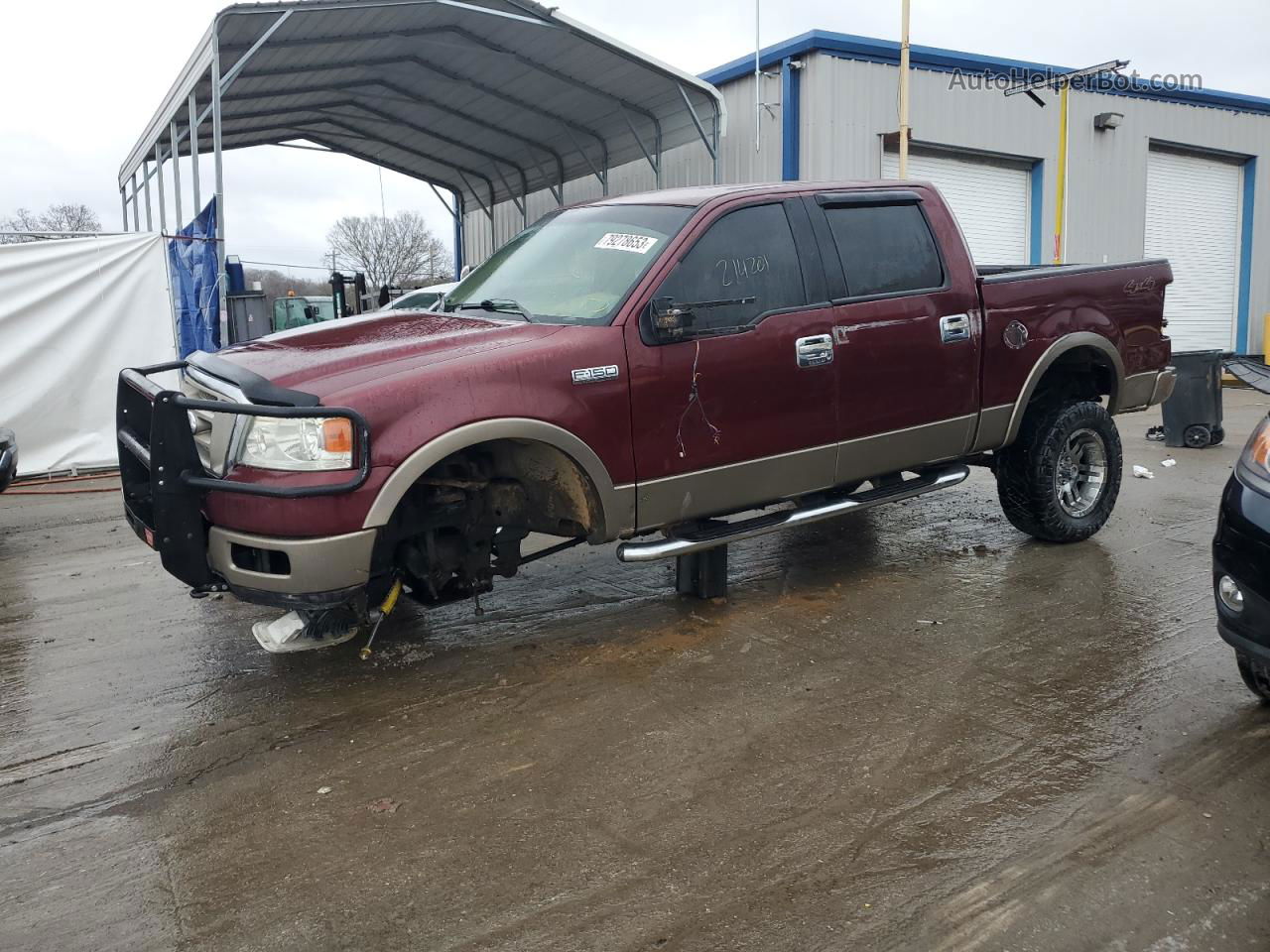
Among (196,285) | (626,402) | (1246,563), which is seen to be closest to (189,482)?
(626,402)

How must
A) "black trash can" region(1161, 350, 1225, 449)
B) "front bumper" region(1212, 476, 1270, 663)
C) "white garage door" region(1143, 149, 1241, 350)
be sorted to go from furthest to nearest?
"white garage door" region(1143, 149, 1241, 350) → "black trash can" region(1161, 350, 1225, 449) → "front bumper" region(1212, 476, 1270, 663)

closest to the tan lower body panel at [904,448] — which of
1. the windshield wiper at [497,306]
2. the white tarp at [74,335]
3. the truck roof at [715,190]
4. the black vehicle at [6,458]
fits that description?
the truck roof at [715,190]

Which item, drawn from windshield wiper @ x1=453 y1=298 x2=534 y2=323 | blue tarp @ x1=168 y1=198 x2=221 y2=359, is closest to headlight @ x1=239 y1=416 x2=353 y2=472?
windshield wiper @ x1=453 y1=298 x2=534 y2=323

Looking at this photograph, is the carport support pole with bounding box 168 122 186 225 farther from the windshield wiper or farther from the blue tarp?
the windshield wiper

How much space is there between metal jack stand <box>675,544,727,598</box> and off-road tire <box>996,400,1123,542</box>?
2.09m

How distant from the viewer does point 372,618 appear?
446cm

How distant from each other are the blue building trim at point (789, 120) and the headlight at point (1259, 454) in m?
12.6

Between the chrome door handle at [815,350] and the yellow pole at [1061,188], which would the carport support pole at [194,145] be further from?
the yellow pole at [1061,188]

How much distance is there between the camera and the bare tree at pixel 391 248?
194 feet

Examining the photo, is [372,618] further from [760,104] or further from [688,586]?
[760,104]

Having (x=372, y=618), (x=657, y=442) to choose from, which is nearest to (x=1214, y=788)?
(x=657, y=442)

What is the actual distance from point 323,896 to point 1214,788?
9.33 feet

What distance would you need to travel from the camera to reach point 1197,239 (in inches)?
857

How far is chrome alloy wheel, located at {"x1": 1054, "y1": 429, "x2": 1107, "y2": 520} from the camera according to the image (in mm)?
6453
